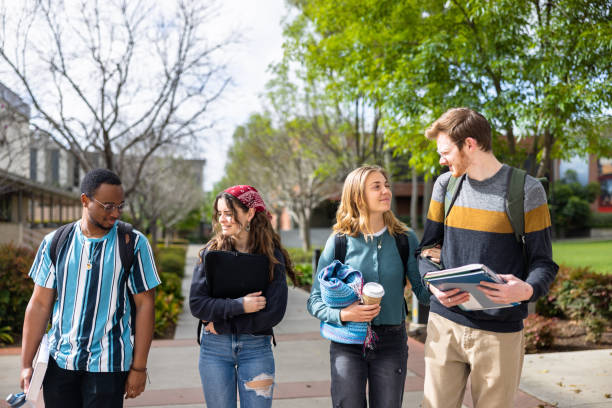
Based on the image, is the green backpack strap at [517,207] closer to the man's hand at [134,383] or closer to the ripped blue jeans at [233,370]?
the ripped blue jeans at [233,370]

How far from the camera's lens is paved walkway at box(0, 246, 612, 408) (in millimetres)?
4840

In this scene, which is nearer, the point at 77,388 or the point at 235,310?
the point at 77,388

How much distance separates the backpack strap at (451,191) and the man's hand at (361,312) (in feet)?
1.99

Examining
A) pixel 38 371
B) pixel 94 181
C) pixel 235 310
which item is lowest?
pixel 38 371

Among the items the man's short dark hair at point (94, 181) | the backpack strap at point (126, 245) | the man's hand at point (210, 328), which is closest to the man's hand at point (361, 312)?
the man's hand at point (210, 328)

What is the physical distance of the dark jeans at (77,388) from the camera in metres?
2.63

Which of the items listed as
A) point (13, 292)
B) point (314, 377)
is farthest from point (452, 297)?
point (13, 292)

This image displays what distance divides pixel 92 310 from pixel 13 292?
597cm

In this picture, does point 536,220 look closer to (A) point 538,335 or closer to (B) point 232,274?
(B) point 232,274

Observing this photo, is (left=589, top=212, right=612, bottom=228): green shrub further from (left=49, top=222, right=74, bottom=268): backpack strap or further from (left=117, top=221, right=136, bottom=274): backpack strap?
(left=49, top=222, right=74, bottom=268): backpack strap

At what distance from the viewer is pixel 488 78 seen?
812 cm

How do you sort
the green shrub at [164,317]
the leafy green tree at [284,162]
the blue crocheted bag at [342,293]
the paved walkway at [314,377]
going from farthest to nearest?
the leafy green tree at [284,162], the green shrub at [164,317], the paved walkway at [314,377], the blue crocheted bag at [342,293]

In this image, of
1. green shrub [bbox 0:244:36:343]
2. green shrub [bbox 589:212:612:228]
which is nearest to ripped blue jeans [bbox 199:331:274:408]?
green shrub [bbox 0:244:36:343]

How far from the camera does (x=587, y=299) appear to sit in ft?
25.2
